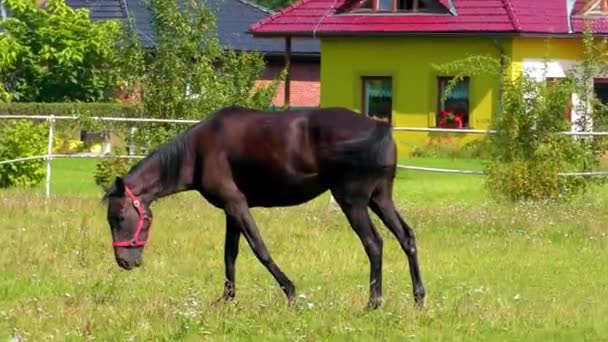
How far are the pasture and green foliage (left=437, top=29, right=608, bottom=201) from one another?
1.25ft

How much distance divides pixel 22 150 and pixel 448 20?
18908 millimetres

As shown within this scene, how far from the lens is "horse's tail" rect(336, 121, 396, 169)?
11.6m

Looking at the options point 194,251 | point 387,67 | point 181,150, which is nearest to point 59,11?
point 387,67

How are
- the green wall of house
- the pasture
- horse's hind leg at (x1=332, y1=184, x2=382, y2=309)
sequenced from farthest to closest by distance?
the green wall of house
horse's hind leg at (x1=332, y1=184, x2=382, y2=309)
the pasture

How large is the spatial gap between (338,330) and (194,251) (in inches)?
213

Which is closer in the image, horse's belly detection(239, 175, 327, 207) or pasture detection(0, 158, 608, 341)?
pasture detection(0, 158, 608, 341)

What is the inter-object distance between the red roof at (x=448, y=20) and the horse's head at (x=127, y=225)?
94.0ft

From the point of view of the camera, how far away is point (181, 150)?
1179 cm

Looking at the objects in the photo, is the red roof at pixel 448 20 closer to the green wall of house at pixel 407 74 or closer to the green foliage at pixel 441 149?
the green wall of house at pixel 407 74

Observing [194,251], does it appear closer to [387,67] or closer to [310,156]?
[310,156]

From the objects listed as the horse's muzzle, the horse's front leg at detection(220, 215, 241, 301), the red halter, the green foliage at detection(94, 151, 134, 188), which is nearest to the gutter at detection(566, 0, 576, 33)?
the green foliage at detection(94, 151, 134, 188)

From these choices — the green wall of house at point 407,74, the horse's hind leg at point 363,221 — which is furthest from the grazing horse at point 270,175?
the green wall of house at point 407,74

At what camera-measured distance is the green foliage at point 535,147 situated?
20594 mm

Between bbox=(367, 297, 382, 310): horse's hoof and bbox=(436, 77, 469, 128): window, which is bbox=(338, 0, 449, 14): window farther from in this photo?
bbox=(367, 297, 382, 310): horse's hoof
